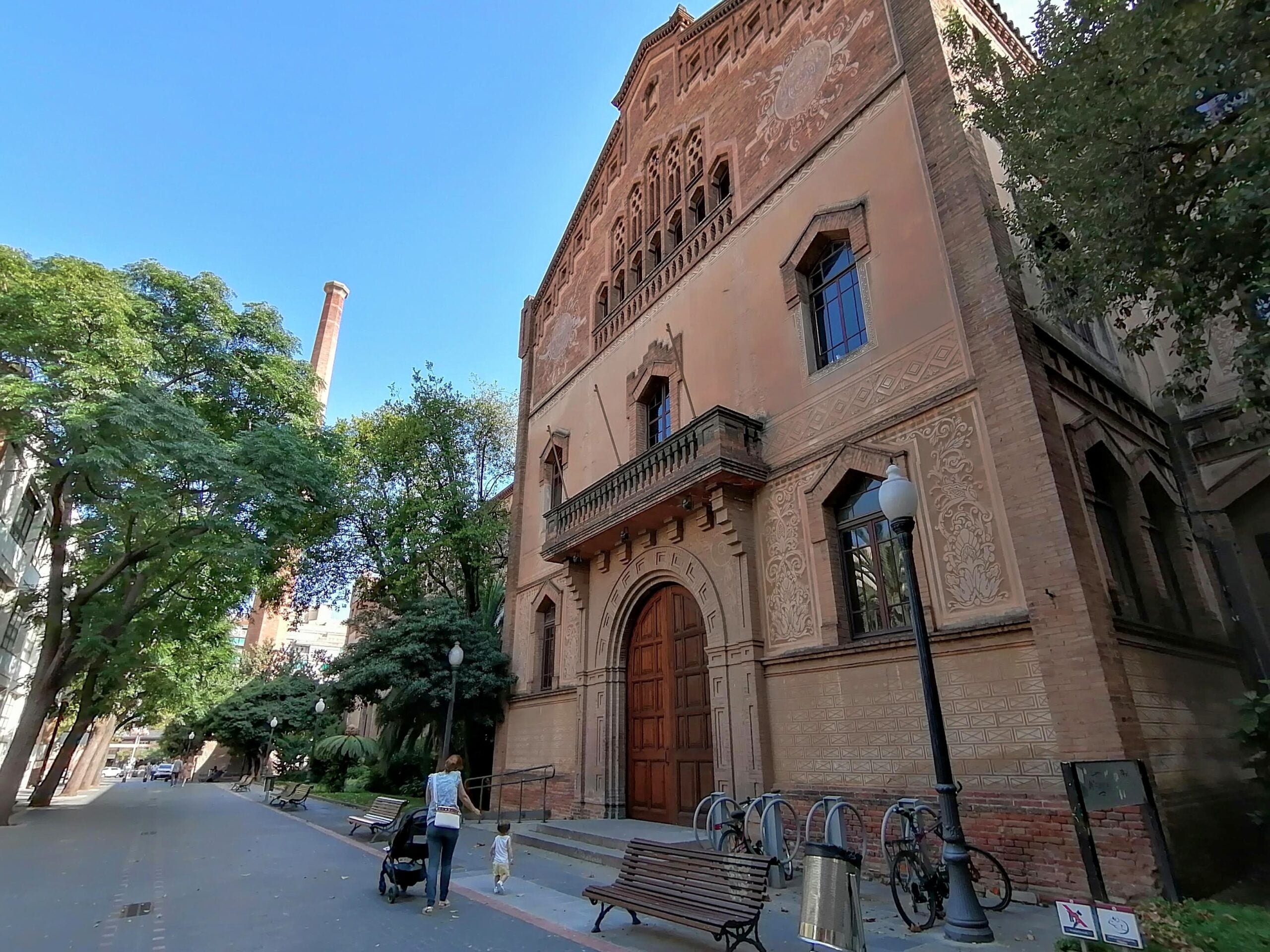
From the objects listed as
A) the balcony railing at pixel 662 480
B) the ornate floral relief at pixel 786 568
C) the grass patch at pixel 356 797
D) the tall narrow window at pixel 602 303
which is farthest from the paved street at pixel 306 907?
the tall narrow window at pixel 602 303

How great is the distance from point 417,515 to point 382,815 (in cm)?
1134

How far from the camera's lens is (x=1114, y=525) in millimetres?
9141

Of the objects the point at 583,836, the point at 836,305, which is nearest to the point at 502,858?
the point at 583,836

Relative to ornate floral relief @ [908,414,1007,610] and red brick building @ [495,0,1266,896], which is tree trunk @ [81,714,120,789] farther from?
ornate floral relief @ [908,414,1007,610]

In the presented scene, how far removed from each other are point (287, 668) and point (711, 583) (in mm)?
43620

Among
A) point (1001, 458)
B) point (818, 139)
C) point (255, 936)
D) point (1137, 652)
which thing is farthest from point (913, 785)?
point (818, 139)

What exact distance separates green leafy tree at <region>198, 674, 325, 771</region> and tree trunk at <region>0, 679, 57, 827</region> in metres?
22.9

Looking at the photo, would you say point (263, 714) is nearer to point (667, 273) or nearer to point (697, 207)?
point (667, 273)

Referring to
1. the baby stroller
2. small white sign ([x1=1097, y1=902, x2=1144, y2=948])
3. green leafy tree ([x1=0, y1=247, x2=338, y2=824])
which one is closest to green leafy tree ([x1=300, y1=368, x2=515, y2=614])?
green leafy tree ([x1=0, y1=247, x2=338, y2=824])

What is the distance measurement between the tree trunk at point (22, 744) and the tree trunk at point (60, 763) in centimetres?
502

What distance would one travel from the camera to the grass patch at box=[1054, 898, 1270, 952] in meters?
3.57

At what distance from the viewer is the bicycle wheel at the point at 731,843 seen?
7.95 meters

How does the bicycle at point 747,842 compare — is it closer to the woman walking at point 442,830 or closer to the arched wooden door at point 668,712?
the arched wooden door at point 668,712

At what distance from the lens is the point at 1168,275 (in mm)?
7465
